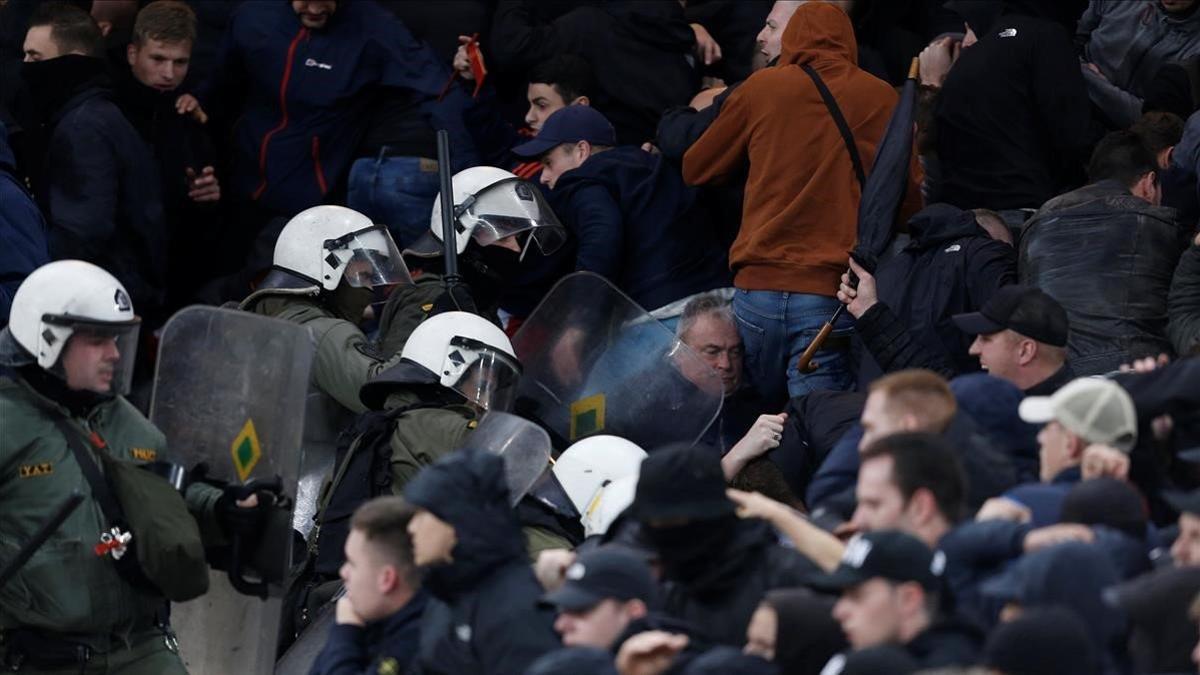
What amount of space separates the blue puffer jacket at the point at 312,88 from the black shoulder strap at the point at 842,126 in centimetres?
237

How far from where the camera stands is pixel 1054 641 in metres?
5.29

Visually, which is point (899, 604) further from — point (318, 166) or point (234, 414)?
point (318, 166)

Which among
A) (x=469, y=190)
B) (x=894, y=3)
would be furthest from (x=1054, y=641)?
(x=894, y=3)

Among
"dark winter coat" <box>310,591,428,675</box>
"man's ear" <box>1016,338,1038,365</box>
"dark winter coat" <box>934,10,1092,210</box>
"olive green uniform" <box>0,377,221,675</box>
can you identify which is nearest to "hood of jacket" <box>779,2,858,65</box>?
"dark winter coat" <box>934,10,1092,210</box>

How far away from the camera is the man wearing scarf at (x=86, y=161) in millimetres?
10469

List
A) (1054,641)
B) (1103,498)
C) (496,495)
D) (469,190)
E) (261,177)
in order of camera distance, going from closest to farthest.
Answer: (1054,641), (1103,498), (496,495), (469,190), (261,177)

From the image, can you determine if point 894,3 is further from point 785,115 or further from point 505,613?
point 505,613

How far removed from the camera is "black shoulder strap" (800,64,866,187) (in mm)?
9625

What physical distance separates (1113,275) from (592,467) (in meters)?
2.08

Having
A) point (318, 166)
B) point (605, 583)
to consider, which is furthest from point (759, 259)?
point (605, 583)

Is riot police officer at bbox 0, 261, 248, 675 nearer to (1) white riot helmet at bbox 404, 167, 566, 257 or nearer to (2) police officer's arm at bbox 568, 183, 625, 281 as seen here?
(1) white riot helmet at bbox 404, 167, 566, 257

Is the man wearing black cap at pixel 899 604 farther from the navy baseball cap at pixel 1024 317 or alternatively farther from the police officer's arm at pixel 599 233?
the police officer's arm at pixel 599 233

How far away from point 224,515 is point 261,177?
3.84m

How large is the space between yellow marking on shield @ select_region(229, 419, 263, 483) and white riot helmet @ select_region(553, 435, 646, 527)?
106cm
